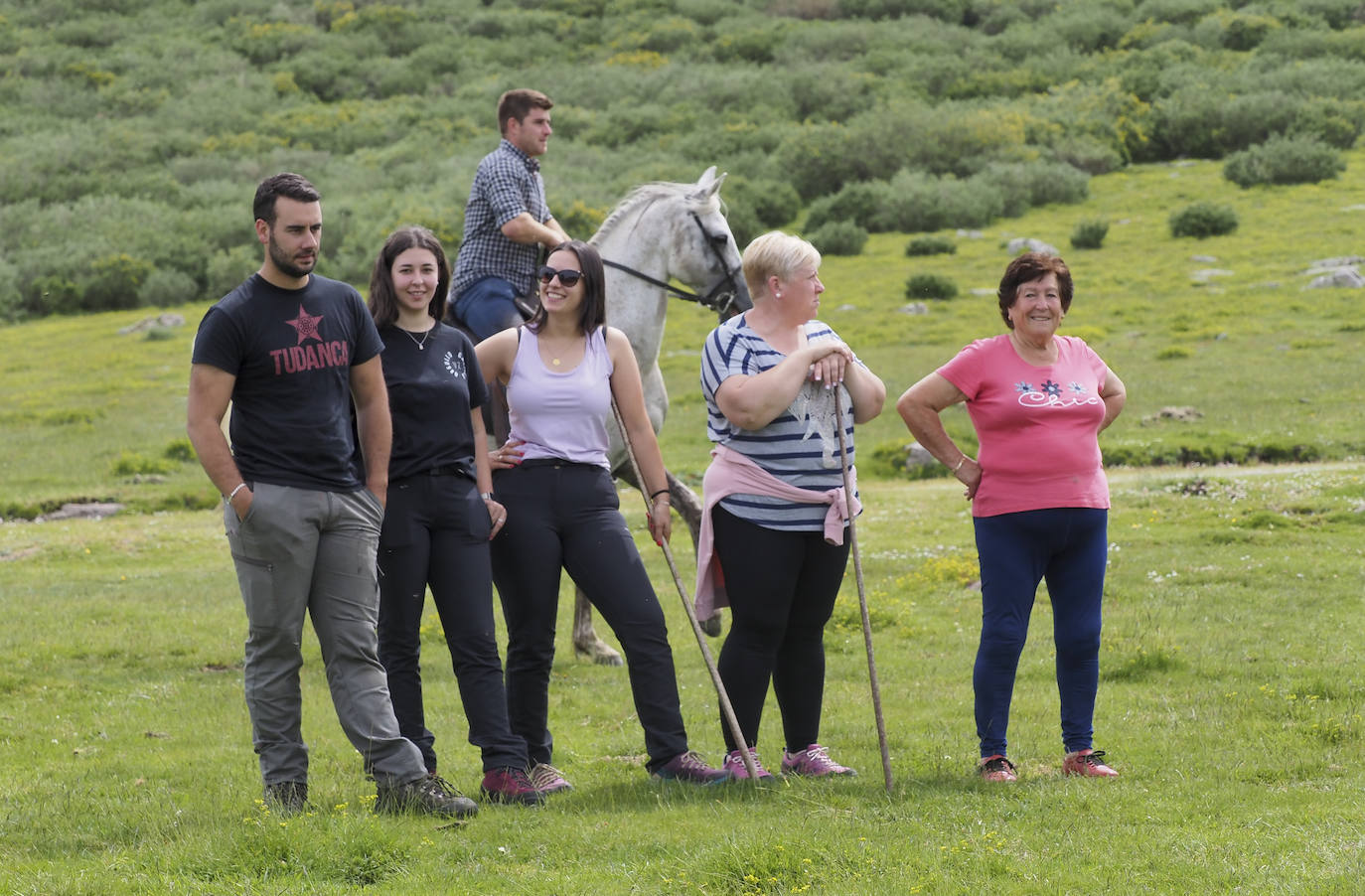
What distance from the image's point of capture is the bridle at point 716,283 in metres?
10.7

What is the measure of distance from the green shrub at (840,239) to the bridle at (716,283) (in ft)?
105

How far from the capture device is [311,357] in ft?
20.4

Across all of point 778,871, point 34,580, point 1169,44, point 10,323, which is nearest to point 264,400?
point 778,871

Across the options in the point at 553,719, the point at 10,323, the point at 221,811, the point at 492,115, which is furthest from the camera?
the point at 492,115

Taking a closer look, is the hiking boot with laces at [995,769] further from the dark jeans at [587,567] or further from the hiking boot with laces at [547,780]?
the hiking boot with laces at [547,780]

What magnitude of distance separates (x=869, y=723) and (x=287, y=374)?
442cm

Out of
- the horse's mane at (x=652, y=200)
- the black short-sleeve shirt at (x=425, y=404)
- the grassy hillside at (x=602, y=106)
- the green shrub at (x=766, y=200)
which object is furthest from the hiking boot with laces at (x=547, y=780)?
the green shrub at (x=766, y=200)

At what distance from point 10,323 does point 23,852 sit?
44720mm

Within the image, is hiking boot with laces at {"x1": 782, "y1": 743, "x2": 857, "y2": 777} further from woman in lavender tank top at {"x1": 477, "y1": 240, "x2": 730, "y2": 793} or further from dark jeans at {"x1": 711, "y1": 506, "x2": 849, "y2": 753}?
woman in lavender tank top at {"x1": 477, "y1": 240, "x2": 730, "y2": 793}

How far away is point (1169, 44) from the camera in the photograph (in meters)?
67.7

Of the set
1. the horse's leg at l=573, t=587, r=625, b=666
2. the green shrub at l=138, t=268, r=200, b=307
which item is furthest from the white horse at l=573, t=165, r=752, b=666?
the green shrub at l=138, t=268, r=200, b=307

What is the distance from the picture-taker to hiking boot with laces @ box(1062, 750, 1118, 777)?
6.85 m

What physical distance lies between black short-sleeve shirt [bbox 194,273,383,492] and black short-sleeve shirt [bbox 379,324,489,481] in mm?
517

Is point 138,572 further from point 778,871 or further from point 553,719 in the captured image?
point 778,871
